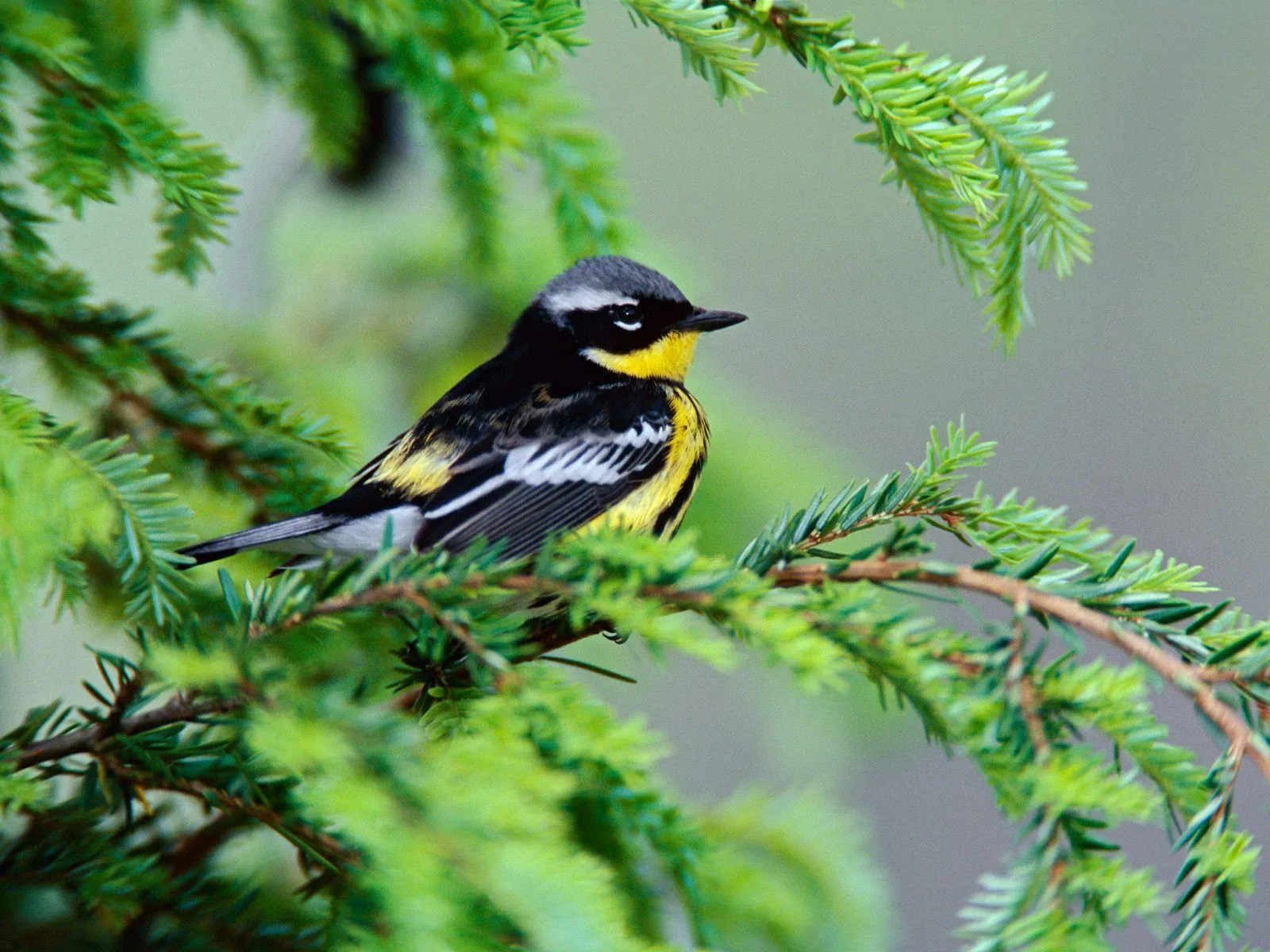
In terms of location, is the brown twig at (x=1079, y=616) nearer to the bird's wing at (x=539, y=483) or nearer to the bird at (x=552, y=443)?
the bird at (x=552, y=443)

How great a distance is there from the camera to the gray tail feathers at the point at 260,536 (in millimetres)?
991

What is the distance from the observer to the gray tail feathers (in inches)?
39.0

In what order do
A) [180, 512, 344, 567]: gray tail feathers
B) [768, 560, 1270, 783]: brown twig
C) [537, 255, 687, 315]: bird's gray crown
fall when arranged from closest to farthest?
[768, 560, 1270, 783]: brown twig → [180, 512, 344, 567]: gray tail feathers → [537, 255, 687, 315]: bird's gray crown

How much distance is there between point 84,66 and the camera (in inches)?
38.7

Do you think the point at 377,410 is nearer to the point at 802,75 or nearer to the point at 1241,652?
the point at 1241,652

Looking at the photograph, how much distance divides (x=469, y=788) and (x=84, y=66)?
0.75m

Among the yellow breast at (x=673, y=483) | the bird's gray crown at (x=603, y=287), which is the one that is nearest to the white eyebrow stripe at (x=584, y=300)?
the bird's gray crown at (x=603, y=287)

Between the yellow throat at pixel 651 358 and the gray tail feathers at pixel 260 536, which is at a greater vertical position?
the yellow throat at pixel 651 358

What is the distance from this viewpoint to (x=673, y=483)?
144 cm

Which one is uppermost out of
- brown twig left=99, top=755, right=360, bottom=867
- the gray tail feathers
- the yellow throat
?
the yellow throat

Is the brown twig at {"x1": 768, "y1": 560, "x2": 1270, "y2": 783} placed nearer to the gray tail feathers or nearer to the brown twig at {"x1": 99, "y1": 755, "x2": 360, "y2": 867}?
the brown twig at {"x1": 99, "y1": 755, "x2": 360, "y2": 867}

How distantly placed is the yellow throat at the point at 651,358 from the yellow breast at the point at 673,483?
0.13 metres

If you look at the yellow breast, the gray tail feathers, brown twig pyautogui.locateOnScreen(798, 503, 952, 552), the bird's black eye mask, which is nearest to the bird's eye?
the bird's black eye mask

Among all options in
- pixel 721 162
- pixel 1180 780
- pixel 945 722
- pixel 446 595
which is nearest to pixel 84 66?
pixel 446 595
